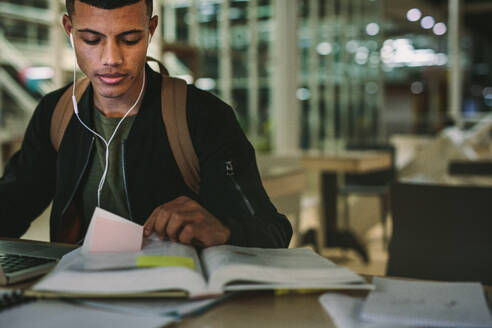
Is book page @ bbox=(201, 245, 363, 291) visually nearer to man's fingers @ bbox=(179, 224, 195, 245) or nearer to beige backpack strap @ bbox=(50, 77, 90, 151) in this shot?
man's fingers @ bbox=(179, 224, 195, 245)

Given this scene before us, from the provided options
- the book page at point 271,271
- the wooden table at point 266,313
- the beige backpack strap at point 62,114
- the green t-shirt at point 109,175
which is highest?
the beige backpack strap at point 62,114

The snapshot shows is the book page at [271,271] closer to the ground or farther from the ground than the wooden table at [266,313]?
farther from the ground

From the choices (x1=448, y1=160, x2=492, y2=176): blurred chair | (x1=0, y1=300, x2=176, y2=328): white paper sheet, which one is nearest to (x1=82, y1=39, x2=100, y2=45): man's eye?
(x1=0, y1=300, x2=176, y2=328): white paper sheet

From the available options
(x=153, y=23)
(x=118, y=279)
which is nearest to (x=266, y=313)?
(x=118, y=279)

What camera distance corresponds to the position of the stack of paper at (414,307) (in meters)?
0.72

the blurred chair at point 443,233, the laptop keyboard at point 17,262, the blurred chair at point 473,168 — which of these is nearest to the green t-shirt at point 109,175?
the laptop keyboard at point 17,262

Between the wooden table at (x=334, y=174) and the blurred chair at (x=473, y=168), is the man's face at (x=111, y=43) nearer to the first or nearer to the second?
the wooden table at (x=334, y=174)

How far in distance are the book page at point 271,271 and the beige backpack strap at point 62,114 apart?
0.73 m

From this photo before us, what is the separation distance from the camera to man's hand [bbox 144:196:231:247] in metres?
1.05

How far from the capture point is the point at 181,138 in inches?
55.8

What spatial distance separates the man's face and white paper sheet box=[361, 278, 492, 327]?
0.77 metres

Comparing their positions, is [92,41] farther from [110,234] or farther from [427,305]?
[427,305]

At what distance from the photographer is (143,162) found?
1421mm

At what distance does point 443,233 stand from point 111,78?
131cm
